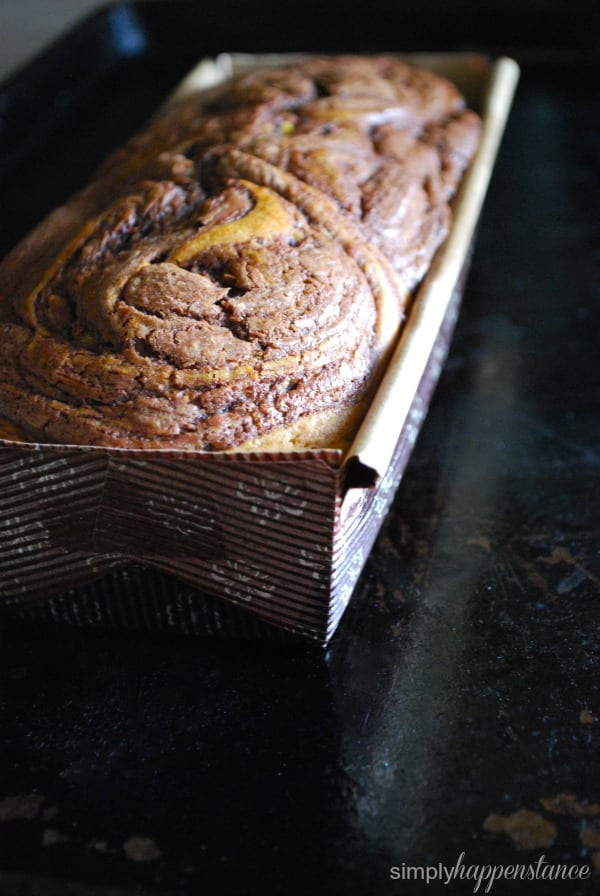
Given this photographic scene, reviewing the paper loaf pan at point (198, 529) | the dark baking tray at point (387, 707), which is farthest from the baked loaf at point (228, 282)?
the dark baking tray at point (387, 707)

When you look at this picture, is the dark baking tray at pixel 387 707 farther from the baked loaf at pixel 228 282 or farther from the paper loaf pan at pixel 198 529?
the baked loaf at pixel 228 282

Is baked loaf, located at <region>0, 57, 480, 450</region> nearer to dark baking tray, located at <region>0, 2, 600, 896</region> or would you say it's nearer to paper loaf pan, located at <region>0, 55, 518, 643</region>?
paper loaf pan, located at <region>0, 55, 518, 643</region>

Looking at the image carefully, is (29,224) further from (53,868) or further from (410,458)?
(53,868)

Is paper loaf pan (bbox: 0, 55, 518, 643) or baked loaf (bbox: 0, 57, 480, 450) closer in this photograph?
paper loaf pan (bbox: 0, 55, 518, 643)

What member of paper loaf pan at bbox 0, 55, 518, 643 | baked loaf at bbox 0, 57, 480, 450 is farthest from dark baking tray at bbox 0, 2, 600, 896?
baked loaf at bbox 0, 57, 480, 450

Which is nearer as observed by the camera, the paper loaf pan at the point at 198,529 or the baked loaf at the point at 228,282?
the paper loaf pan at the point at 198,529
